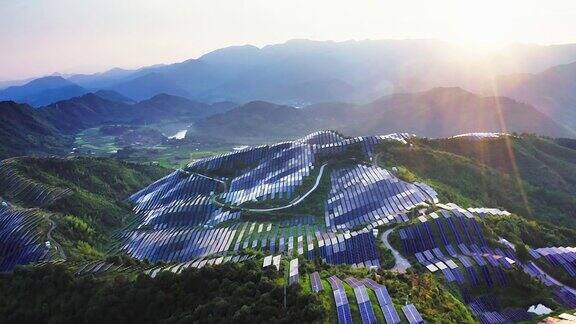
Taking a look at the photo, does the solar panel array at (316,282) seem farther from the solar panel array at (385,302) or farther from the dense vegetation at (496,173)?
the dense vegetation at (496,173)

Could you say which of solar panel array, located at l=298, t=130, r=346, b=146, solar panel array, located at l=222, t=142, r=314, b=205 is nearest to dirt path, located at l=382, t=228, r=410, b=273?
solar panel array, located at l=222, t=142, r=314, b=205

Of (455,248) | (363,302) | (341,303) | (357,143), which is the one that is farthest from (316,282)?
(357,143)

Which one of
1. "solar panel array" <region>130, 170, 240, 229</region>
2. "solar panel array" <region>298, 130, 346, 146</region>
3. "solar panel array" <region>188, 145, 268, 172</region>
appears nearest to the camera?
"solar panel array" <region>130, 170, 240, 229</region>

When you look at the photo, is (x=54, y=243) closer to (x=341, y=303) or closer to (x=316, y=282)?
(x=316, y=282)

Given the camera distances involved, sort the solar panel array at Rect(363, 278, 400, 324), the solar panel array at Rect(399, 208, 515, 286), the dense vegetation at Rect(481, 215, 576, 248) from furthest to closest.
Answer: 1. the dense vegetation at Rect(481, 215, 576, 248)
2. the solar panel array at Rect(399, 208, 515, 286)
3. the solar panel array at Rect(363, 278, 400, 324)

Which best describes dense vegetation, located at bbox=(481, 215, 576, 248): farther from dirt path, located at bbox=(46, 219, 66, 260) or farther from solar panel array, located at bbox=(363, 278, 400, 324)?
dirt path, located at bbox=(46, 219, 66, 260)

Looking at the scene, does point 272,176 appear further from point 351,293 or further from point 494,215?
point 351,293
